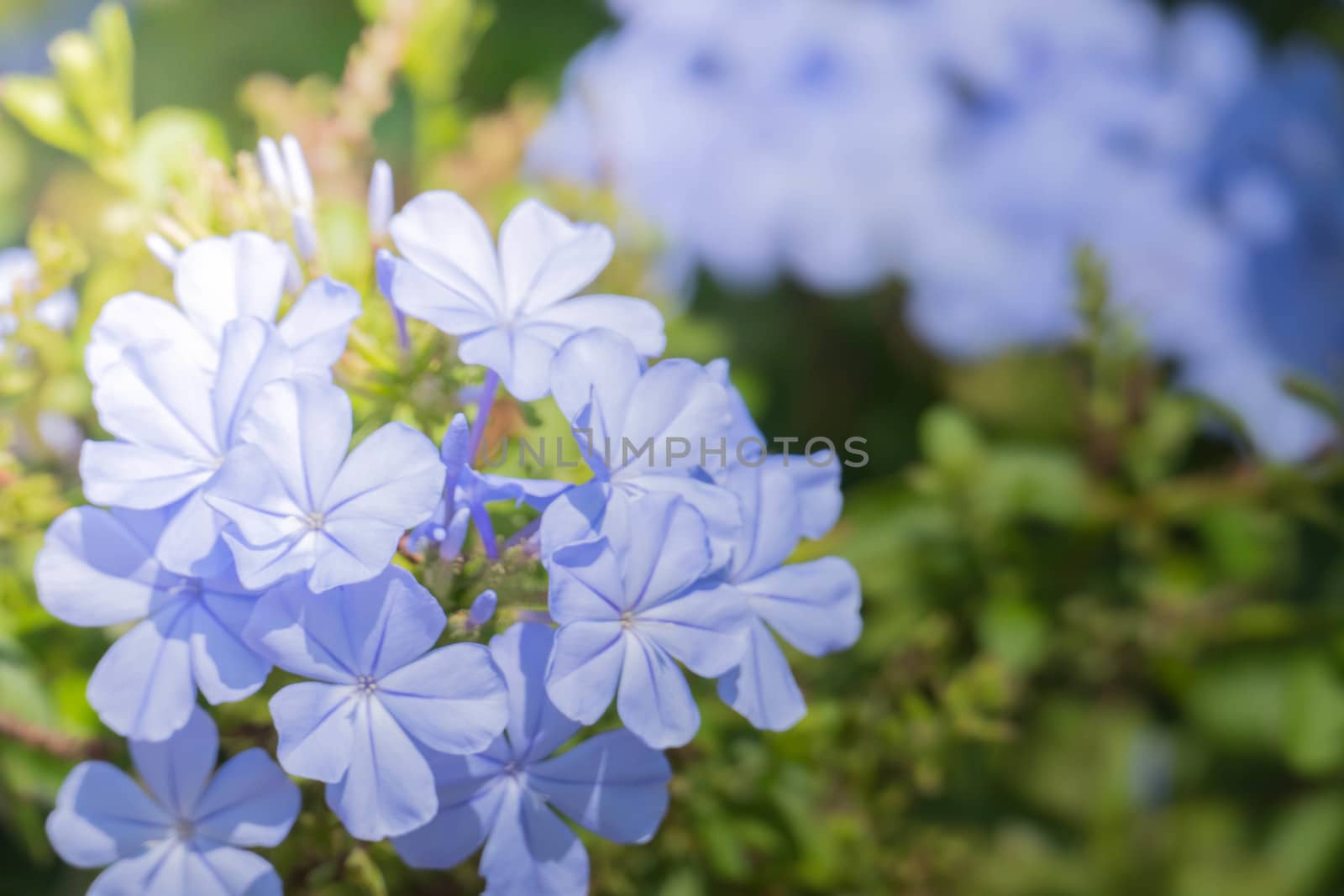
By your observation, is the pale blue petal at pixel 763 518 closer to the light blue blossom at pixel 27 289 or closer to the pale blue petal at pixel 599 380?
the pale blue petal at pixel 599 380

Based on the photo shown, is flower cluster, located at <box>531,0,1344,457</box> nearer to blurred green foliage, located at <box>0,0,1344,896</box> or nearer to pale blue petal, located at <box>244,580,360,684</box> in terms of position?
blurred green foliage, located at <box>0,0,1344,896</box>

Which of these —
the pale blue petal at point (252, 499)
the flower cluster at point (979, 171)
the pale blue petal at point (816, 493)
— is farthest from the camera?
the flower cluster at point (979, 171)

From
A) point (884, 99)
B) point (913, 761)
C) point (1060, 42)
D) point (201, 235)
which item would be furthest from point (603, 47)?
point (913, 761)

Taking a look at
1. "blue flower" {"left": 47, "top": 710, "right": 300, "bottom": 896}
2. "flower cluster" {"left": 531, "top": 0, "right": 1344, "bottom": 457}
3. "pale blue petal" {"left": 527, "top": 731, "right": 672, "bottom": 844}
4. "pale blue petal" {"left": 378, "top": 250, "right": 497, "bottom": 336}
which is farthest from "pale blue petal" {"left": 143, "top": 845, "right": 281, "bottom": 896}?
"flower cluster" {"left": 531, "top": 0, "right": 1344, "bottom": 457}

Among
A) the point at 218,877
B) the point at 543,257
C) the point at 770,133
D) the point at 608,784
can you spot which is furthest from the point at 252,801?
the point at 770,133

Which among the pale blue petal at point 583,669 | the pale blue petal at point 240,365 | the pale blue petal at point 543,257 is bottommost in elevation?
the pale blue petal at point 583,669

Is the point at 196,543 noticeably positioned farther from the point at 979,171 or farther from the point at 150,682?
the point at 979,171

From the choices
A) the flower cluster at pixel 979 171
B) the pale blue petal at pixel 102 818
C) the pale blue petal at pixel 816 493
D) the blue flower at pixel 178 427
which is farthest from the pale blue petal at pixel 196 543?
the flower cluster at pixel 979 171
